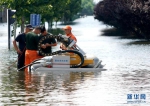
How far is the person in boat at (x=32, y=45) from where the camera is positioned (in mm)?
21312

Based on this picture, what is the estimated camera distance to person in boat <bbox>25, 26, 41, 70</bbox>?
69.9ft

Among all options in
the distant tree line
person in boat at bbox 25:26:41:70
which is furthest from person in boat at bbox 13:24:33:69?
the distant tree line

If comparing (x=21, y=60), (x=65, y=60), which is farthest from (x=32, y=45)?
(x=65, y=60)

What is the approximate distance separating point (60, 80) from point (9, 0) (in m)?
27.2

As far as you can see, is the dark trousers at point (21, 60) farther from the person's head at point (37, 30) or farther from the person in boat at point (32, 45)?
the person's head at point (37, 30)

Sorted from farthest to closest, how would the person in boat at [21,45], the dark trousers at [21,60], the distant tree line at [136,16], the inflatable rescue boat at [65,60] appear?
the distant tree line at [136,16], the dark trousers at [21,60], the person in boat at [21,45], the inflatable rescue boat at [65,60]

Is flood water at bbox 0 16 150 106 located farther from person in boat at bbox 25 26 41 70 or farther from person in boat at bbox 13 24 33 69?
person in boat at bbox 25 26 41 70

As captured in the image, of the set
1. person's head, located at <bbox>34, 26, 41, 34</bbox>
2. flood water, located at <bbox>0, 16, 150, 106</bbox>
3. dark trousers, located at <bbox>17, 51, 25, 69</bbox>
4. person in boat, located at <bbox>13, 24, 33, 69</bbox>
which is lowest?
flood water, located at <bbox>0, 16, 150, 106</bbox>

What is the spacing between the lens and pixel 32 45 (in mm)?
21422

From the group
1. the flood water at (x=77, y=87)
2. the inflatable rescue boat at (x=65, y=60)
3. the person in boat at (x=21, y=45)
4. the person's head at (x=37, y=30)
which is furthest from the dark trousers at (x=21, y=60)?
the person's head at (x=37, y=30)

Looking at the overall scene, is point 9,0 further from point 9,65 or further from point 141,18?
point 9,65

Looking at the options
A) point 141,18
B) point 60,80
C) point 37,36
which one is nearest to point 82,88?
point 60,80

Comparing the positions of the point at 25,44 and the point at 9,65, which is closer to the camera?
the point at 25,44

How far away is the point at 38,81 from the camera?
18.9 m
